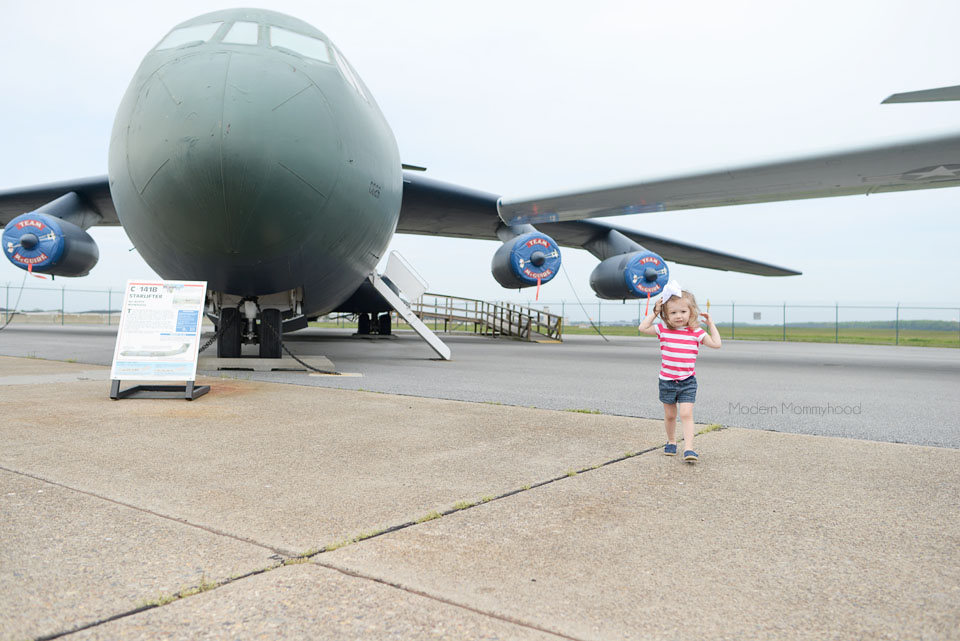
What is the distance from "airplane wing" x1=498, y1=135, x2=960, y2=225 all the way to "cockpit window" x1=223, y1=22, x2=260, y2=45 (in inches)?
266

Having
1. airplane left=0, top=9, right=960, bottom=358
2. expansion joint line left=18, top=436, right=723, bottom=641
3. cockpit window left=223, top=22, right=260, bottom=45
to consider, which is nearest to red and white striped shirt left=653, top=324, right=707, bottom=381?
expansion joint line left=18, top=436, right=723, bottom=641

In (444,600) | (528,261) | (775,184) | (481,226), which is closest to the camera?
(444,600)

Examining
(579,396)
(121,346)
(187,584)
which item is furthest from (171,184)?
(187,584)

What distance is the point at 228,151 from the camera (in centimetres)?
512

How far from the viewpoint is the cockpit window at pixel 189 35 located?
19.1 ft

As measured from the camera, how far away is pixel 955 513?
2477mm

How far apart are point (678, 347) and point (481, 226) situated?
11.5 meters

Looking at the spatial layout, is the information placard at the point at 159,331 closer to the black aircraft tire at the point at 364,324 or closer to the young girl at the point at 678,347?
the young girl at the point at 678,347

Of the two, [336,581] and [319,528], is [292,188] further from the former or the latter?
[336,581]

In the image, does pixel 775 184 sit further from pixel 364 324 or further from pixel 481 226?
pixel 364 324

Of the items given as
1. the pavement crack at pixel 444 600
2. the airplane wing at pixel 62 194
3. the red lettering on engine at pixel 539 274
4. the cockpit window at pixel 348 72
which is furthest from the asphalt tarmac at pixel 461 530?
the airplane wing at pixel 62 194

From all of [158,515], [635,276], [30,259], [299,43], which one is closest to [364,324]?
[635,276]

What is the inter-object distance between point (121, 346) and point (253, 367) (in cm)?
213

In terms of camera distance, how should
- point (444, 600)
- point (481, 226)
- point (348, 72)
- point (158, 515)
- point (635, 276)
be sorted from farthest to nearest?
point (481, 226), point (635, 276), point (348, 72), point (158, 515), point (444, 600)
